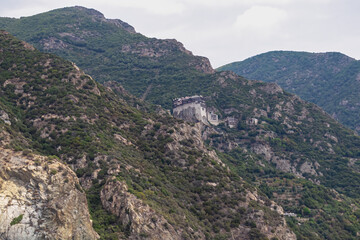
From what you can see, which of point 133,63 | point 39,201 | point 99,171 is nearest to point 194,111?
point 133,63

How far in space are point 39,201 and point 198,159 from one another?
3836 centimetres

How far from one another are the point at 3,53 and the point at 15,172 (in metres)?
51.7

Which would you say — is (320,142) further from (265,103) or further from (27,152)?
(27,152)

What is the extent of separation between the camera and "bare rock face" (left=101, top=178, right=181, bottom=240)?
52.5 metres

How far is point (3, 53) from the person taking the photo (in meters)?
91.4

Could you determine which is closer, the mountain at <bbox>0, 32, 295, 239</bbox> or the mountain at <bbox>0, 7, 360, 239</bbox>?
the mountain at <bbox>0, 32, 295, 239</bbox>

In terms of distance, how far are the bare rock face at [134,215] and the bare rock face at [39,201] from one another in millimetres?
5463

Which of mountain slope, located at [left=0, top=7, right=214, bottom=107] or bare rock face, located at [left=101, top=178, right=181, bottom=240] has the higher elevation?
mountain slope, located at [left=0, top=7, right=214, bottom=107]

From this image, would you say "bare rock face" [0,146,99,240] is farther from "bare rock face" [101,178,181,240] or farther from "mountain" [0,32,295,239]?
"bare rock face" [101,178,181,240]

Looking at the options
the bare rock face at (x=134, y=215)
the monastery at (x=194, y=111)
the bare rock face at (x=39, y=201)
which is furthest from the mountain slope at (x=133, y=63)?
the bare rock face at (x=39, y=201)

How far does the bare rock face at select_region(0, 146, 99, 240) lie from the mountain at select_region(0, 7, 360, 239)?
175 inches

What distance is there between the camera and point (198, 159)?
265ft

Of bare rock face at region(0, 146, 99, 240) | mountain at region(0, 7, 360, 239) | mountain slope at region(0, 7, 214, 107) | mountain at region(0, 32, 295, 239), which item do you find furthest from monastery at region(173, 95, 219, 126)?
bare rock face at region(0, 146, 99, 240)

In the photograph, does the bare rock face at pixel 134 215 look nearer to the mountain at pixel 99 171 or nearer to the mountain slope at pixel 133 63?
the mountain at pixel 99 171
